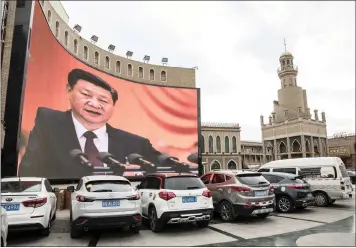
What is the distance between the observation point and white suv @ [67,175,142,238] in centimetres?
645

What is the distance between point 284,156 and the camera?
80500 mm

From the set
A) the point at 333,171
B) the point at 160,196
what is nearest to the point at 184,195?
the point at 160,196

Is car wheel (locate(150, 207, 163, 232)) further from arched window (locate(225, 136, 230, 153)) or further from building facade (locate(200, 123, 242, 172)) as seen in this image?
arched window (locate(225, 136, 230, 153))

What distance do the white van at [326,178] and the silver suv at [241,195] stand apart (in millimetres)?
4518

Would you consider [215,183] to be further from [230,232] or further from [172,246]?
[172,246]

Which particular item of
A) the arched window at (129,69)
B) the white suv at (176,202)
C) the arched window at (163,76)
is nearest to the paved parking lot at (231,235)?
the white suv at (176,202)

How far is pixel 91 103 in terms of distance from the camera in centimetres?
1964

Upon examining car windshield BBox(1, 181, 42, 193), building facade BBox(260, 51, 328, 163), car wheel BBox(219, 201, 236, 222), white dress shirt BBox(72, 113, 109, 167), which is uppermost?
building facade BBox(260, 51, 328, 163)

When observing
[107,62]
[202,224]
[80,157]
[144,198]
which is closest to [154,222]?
[144,198]

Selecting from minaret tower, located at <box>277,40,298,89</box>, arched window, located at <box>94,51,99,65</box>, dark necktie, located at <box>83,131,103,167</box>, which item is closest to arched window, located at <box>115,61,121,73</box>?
arched window, located at <box>94,51,99,65</box>

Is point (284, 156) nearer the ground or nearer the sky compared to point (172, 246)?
nearer the sky

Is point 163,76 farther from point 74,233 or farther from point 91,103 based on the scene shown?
point 74,233

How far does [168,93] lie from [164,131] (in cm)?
351

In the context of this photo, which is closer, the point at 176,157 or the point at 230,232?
the point at 230,232
